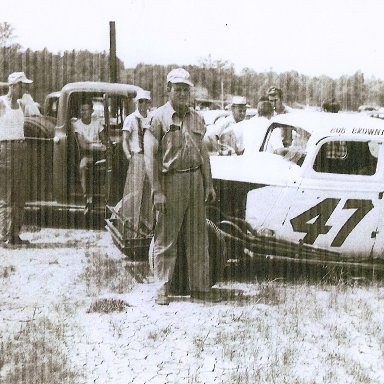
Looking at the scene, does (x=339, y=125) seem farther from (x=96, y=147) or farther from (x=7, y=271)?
(x=96, y=147)

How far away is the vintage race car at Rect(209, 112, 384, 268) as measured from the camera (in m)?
5.29

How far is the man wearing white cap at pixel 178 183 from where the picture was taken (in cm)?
471

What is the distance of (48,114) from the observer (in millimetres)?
9320

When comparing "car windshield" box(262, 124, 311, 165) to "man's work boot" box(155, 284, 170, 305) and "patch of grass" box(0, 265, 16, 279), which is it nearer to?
"man's work boot" box(155, 284, 170, 305)

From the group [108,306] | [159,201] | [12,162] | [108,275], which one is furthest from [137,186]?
[108,306]

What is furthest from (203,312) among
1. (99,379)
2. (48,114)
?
(48,114)

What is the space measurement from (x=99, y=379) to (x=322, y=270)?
2.85 m

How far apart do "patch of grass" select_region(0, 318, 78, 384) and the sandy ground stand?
0.04 feet

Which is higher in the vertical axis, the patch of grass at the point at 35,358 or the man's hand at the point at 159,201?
the man's hand at the point at 159,201

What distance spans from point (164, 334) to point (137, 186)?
2381 mm

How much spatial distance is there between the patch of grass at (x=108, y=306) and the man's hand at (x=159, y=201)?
2.56 ft

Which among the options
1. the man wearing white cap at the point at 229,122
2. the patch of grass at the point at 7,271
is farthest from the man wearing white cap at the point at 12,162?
the man wearing white cap at the point at 229,122

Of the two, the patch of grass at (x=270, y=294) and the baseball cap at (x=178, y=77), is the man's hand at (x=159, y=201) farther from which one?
the patch of grass at (x=270, y=294)

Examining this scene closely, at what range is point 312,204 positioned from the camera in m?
5.29
